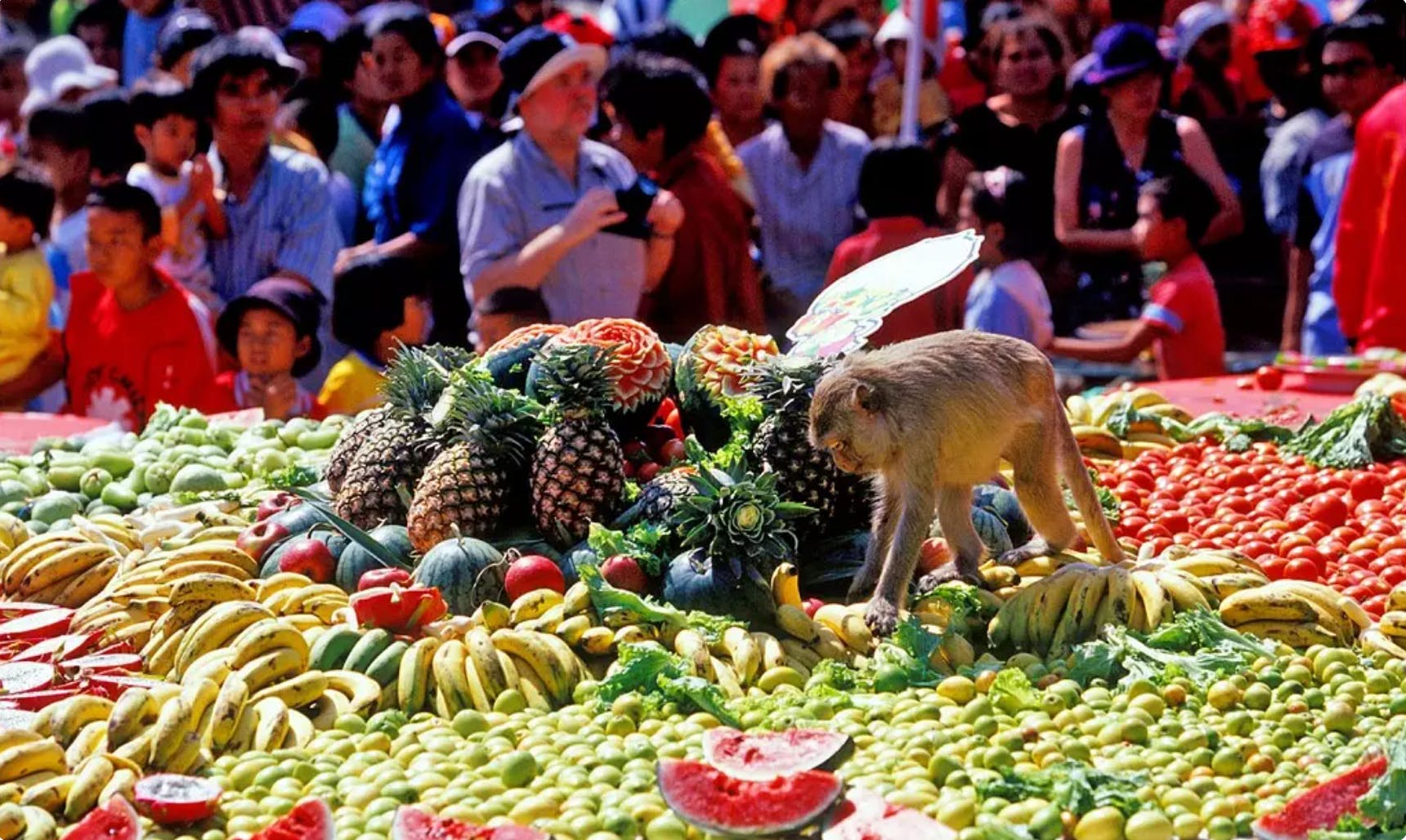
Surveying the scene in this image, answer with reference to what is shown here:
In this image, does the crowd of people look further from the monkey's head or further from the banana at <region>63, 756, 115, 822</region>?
the banana at <region>63, 756, 115, 822</region>

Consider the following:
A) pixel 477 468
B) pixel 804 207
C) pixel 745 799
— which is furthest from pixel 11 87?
pixel 745 799

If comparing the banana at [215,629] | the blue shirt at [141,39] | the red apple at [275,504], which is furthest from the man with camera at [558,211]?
the blue shirt at [141,39]

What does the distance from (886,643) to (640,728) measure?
68cm

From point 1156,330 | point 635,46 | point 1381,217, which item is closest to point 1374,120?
point 1381,217

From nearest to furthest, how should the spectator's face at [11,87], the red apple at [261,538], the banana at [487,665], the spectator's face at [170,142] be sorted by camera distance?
the banana at [487,665] → the red apple at [261,538] → the spectator's face at [170,142] → the spectator's face at [11,87]

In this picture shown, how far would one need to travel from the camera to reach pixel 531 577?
4.53 meters

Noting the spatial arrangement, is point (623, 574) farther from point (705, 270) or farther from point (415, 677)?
point (705, 270)

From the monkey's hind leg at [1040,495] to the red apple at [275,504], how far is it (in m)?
1.96

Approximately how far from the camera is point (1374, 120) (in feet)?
26.9

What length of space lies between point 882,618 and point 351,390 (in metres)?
3.43

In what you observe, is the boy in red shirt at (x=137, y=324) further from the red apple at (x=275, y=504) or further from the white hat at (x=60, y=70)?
the white hat at (x=60, y=70)

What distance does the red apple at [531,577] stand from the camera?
4531 millimetres

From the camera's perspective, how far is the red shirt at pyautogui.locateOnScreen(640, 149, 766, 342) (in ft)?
25.6

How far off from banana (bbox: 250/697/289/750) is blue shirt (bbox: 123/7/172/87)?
859cm
